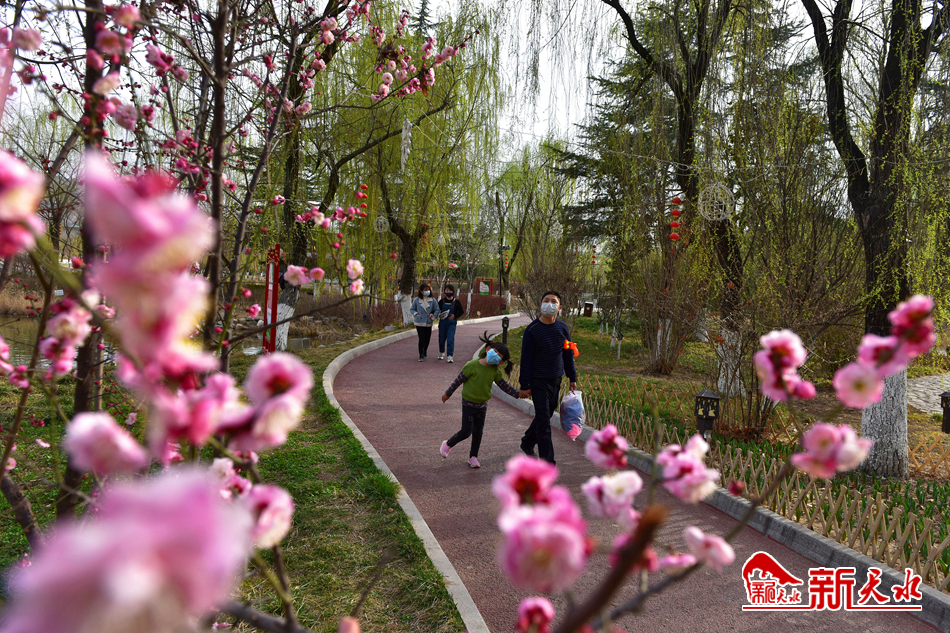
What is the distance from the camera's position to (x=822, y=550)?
4113 millimetres

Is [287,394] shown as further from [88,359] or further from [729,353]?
[729,353]

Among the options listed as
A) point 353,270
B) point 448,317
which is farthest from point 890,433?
point 448,317

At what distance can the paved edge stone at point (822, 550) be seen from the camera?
11.1 feet

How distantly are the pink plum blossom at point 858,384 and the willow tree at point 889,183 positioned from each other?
5.85 metres

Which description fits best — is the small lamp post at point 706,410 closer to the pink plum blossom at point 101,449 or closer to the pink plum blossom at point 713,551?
the pink plum blossom at point 713,551

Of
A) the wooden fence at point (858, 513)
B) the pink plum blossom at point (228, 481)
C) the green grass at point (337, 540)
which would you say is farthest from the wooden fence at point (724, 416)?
the pink plum blossom at point (228, 481)

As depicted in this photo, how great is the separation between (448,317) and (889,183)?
28.9 feet

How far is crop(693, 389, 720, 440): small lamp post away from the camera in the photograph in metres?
6.21

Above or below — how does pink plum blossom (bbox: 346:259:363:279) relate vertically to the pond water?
above

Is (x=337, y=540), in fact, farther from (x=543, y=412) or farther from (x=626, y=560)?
(x=626, y=560)

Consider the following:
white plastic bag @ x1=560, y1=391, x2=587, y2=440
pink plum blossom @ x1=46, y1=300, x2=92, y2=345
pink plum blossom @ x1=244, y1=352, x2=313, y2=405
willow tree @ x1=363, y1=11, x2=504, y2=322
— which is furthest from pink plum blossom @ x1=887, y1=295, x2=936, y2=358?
willow tree @ x1=363, y1=11, x2=504, y2=322

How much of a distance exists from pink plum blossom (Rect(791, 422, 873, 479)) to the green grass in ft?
4.40

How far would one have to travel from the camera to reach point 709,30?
7461 mm

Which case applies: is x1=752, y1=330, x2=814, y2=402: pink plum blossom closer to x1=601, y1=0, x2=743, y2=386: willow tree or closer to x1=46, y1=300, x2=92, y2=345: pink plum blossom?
x1=46, y1=300, x2=92, y2=345: pink plum blossom
